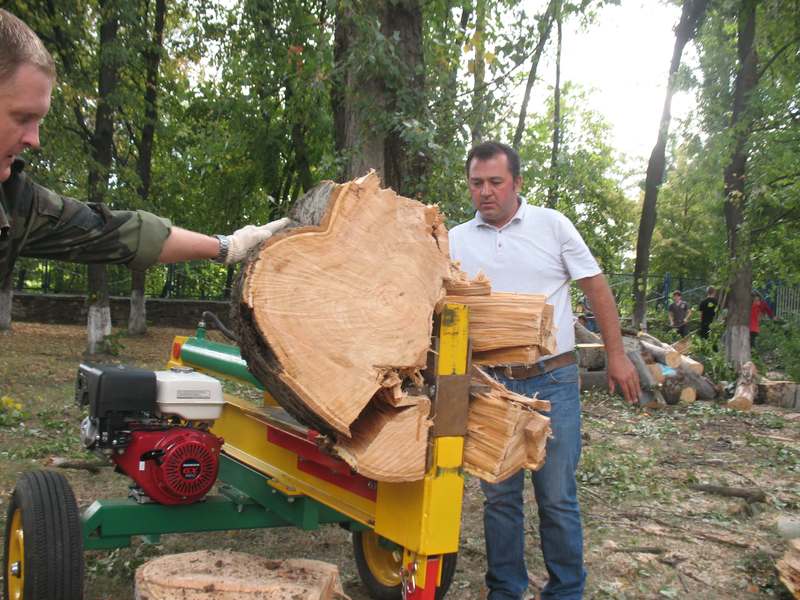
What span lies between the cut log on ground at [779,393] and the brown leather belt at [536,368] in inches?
333

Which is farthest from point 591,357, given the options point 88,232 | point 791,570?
point 88,232

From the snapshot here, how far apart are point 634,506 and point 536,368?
251 centimetres

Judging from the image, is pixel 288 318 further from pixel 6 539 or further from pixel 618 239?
pixel 618 239

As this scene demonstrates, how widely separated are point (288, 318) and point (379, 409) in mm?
489

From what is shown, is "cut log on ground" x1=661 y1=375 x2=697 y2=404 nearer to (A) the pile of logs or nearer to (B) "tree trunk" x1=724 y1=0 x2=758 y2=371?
(A) the pile of logs

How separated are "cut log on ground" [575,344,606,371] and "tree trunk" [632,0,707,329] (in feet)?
14.2

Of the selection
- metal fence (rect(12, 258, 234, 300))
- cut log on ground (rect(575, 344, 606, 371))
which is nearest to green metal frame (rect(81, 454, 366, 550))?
cut log on ground (rect(575, 344, 606, 371))

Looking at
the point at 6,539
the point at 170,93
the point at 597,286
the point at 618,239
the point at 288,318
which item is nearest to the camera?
the point at 288,318

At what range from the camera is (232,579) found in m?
2.90

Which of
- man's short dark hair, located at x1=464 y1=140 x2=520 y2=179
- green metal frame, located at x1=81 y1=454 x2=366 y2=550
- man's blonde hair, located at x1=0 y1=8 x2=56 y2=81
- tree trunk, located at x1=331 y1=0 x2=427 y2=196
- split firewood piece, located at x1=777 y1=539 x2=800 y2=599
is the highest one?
tree trunk, located at x1=331 y1=0 x2=427 y2=196

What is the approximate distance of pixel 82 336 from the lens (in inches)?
583

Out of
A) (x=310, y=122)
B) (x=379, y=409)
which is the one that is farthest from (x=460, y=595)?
(x=310, y=122)

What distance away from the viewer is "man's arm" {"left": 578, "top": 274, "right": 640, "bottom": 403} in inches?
137

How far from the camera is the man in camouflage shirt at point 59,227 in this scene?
1984mm
